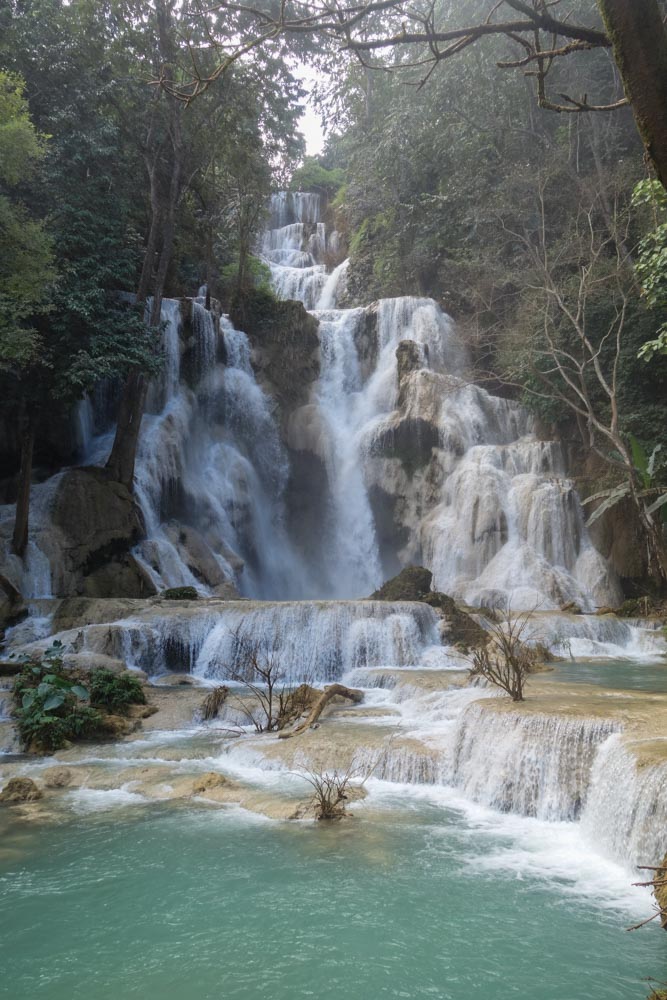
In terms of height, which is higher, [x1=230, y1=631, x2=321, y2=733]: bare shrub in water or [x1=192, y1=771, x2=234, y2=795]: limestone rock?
[x1=230, y1=631, x2=321, y2=733]: bare shrub in water

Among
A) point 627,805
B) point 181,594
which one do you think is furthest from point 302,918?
point 181,594

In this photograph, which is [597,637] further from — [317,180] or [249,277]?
[317,180]

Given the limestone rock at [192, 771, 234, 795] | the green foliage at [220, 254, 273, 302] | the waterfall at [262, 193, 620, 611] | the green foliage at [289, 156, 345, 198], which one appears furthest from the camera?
the green foliage at [289, 156, 345, 198]

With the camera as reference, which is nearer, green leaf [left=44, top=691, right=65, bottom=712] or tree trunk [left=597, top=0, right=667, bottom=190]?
tree trunk [left=597, top=0, right=667, bottom=190]

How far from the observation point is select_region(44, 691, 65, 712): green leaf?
989 cm

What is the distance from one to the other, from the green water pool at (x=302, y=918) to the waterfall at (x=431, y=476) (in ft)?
40.1

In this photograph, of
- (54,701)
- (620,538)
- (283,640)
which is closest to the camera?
(54,701)

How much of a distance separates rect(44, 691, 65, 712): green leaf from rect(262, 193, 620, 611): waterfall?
10.6 m

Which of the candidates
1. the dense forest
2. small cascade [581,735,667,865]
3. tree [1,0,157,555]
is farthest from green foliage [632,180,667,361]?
tree [1,0,157,555]

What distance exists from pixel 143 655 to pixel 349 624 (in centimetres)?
373

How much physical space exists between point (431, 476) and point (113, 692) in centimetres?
1292

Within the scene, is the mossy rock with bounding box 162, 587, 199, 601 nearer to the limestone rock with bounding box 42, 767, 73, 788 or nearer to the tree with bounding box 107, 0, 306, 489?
the tree with bounding box 107, 0, 306, 489

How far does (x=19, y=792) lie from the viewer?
7707 mm

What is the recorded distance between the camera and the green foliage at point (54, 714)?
972cm
